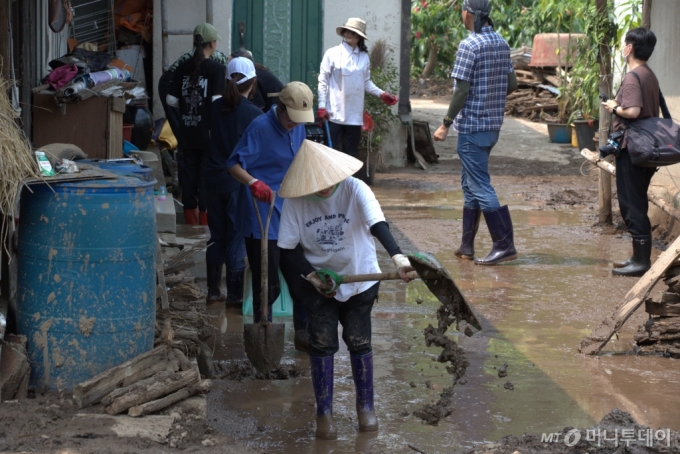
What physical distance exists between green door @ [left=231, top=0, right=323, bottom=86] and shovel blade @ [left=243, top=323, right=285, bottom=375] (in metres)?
8.13

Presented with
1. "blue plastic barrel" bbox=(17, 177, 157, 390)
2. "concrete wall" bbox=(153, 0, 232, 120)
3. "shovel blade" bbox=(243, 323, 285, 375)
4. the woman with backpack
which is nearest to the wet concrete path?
"shovel blade" bbox=(243, 323, 285, 375)

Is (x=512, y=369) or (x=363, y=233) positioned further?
(x=512, y=369)

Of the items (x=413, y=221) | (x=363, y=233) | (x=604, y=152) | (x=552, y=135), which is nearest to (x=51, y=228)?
(x=363, y=233)

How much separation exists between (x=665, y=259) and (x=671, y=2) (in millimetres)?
4358

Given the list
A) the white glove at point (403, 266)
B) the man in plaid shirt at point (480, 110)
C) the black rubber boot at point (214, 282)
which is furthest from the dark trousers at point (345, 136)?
the white glove at point (403, 266)

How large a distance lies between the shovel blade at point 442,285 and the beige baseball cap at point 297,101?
1.33 metres

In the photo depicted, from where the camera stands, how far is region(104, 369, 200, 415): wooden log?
411 centimetres

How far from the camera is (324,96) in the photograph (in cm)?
1031

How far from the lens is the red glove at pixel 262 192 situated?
521 cm

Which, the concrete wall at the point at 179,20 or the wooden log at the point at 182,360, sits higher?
the concrete wall at the point at 179,20

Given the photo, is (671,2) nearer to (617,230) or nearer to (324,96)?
(617,230)

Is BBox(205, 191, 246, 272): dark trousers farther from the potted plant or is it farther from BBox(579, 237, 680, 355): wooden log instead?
the potted plant

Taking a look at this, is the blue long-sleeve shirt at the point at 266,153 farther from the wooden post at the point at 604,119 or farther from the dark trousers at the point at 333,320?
the wooden post at the point at 604,119

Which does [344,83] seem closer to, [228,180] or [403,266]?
[228,180]
